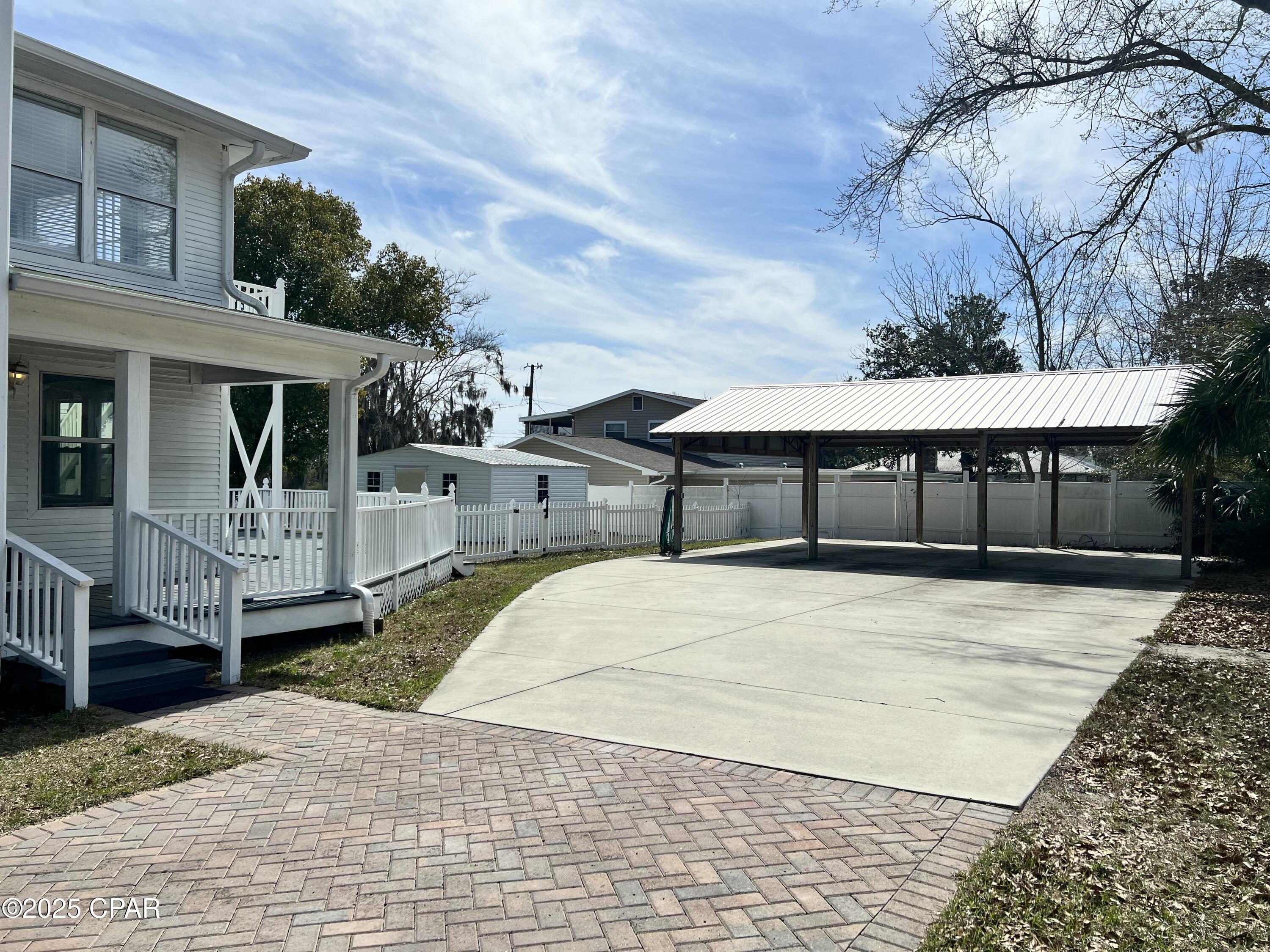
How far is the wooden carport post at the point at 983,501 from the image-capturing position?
1923 cm

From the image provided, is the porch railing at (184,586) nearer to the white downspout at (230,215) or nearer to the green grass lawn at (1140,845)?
the white downspout at (230,215)

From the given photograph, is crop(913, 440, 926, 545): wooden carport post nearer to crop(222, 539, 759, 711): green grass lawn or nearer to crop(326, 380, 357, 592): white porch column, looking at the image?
crop(222, 539, 759, 711): green grass lawn

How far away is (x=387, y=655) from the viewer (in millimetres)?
9438

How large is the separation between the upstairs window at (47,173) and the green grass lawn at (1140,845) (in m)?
10.3

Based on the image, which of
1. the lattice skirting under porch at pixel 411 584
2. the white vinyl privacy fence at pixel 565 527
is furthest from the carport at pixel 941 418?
the lattice skirting under porch at pixel 411 584

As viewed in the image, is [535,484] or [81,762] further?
[535,484]

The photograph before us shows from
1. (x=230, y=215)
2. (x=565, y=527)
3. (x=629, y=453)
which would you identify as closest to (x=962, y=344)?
(x=629, y=453)

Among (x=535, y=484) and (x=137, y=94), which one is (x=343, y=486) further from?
(x=535, y=484)

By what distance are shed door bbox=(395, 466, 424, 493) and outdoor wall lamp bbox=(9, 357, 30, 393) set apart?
22824 millimetres

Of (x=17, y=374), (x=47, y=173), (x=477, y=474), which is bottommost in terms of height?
(x=477, y=474)

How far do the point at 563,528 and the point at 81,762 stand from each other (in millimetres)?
15999

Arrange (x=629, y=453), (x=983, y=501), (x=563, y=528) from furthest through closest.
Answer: (x=629, y=453)
(x=563, y=528)
(x=983, y=501)

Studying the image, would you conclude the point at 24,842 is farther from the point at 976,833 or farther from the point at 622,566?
the point at 622,566

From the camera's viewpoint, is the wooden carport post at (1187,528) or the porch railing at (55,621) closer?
the porch railing at (55,621)
